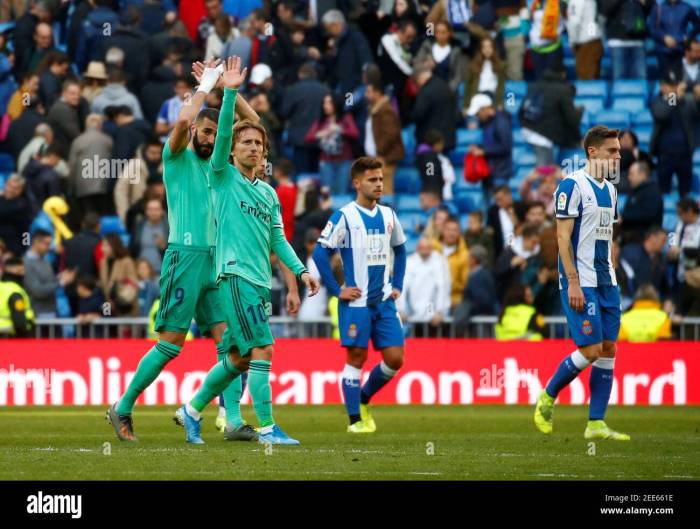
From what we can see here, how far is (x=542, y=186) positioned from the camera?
23750 millimetres

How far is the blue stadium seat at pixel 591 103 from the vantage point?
26047 millimetres

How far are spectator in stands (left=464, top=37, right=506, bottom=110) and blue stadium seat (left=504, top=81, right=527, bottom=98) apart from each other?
767 millimetres

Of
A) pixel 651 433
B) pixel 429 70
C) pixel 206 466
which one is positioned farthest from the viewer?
pixel 429 70

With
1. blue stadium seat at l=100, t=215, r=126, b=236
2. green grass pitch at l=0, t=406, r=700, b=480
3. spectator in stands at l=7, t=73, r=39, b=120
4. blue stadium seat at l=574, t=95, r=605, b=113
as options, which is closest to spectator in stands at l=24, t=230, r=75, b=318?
blue stadium seat at l=100, t=215, r=126, b=236

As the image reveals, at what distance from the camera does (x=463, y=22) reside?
25625 mm

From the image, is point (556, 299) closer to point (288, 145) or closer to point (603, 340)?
point (288, 145)

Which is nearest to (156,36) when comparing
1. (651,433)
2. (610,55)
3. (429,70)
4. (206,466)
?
(429,70)

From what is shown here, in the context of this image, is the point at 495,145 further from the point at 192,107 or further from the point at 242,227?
the point at 192,107

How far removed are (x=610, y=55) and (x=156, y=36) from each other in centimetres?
725

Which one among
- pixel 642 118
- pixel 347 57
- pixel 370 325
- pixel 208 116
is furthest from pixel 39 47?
pixel 208 116

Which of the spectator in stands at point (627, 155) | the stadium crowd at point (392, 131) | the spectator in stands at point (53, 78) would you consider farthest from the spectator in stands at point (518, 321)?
the spectator in stands at point (53, 78)

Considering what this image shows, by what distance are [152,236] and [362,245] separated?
8047mm

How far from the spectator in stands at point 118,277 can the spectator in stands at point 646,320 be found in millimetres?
6544

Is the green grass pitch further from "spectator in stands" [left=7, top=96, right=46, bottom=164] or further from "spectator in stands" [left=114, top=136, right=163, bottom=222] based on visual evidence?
"spectator in stands" [left=7, top=96, right=46, bottom=164]
